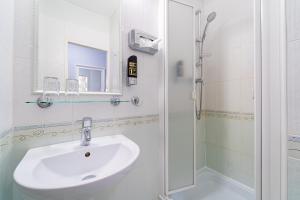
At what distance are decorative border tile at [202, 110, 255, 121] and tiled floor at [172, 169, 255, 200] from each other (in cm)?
70

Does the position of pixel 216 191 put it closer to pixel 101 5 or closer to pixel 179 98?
pixel 179 98

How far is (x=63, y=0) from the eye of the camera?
Result: 886 mm

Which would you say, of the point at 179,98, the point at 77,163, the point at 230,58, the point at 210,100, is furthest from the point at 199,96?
the point at 77,163

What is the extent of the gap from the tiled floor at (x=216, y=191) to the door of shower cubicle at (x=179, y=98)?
0.86 feet

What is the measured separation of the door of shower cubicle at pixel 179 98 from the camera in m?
1.21

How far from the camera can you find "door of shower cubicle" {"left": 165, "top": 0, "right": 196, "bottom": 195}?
1.21 meters

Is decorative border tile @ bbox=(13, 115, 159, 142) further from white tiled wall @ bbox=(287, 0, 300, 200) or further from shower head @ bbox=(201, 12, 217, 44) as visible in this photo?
shower head @ bbox=(201, 12, 217, 44)

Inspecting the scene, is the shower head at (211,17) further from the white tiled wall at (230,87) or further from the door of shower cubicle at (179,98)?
the door of shower cubicle at (179,98)

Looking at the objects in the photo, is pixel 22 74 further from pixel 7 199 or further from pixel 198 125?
pixel 198 125

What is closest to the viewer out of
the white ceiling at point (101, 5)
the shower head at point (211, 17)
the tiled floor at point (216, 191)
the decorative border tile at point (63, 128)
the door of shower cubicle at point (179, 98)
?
the decorative border tile at point (63, 128)

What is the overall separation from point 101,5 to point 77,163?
103 cm

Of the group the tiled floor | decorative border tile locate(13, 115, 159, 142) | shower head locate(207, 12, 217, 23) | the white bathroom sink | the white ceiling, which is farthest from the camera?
shower head locate(207, 12, 217, 23)

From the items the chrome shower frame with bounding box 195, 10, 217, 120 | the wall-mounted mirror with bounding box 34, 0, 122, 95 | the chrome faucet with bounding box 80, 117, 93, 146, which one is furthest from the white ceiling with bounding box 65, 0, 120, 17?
the chrome shower frame with bounding box 195, 10, 217, 120


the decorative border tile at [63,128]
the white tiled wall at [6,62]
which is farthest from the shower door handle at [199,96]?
the white tiled wall at [6,62]
